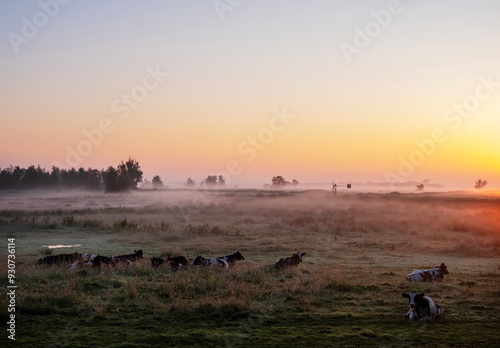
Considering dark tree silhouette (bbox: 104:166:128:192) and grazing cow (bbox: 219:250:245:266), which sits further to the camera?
dark tree silhouette (bbox: 104:166:128:192)

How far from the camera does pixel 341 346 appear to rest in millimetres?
8336

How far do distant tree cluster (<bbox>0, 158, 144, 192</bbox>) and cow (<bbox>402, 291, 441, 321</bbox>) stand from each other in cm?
11694

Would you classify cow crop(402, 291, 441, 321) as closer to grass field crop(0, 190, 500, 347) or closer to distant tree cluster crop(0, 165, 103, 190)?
grass field crop(0, 190, 500, 347)

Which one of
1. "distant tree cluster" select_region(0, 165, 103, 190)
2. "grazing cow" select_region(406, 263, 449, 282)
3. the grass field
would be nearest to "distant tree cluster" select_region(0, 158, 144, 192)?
"distant tree cluster" select_region(0, 165, 103, 190)

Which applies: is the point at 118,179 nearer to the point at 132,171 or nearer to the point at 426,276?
the point at 132,171

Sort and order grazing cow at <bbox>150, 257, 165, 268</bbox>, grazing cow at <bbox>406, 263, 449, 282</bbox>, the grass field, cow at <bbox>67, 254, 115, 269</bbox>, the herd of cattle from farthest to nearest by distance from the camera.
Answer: grazing cow at <bbox>150, 257, 165, 268</bbox>, cow at <bbox>67, 254, 115, 269</bbox>, the herd of cattle, grazing cow at <bbox>406, 263, 449, 282</bbox>, the grass field

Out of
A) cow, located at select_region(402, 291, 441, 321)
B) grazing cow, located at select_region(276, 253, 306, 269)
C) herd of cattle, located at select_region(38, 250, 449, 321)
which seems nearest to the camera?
cow, located at select_region(402, 291, 441, 321)

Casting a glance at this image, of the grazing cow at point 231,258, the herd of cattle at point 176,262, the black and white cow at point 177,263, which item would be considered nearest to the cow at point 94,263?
the herd of cattle at point 176,262

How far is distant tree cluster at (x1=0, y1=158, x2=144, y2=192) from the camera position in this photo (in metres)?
119

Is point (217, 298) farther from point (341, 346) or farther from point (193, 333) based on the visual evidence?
point (341, 346)

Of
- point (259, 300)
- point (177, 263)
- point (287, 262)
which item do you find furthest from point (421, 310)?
point (177, 263)

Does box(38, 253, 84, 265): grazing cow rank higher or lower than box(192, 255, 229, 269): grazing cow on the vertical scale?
higher

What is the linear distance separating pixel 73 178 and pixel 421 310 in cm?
14280

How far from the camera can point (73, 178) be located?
137 meters
